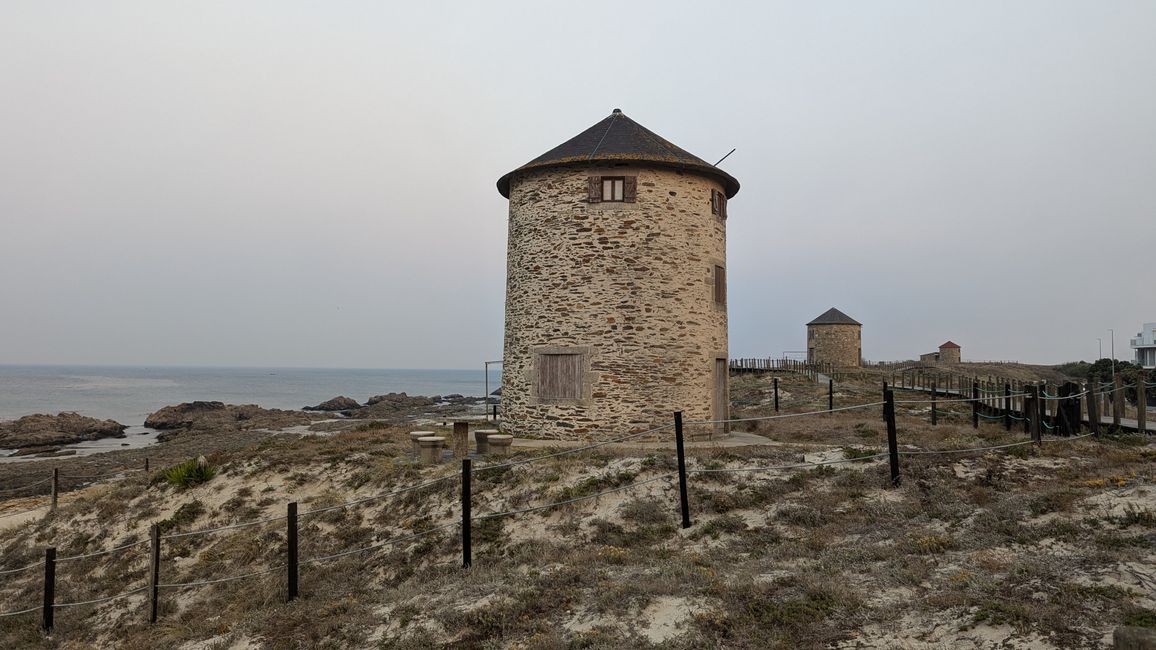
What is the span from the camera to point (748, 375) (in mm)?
48219

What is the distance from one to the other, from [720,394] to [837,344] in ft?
123

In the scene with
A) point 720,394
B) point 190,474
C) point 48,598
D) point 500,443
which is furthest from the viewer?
point 720,394

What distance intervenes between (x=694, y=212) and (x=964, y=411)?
1507 centimetres

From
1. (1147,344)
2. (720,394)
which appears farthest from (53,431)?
(1147,344)

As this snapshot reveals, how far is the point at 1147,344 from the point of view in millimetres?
73875

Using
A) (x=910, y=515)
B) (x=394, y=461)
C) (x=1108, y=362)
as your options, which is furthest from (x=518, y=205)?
(x=1108, y=362)

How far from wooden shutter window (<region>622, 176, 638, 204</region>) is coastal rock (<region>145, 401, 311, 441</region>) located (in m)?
37.9

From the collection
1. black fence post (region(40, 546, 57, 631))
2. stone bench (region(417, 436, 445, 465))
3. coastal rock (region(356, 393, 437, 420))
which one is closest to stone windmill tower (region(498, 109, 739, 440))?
stone bench (region(417, 436, 445, 465))

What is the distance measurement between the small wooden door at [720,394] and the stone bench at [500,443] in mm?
6541

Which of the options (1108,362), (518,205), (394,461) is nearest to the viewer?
(394,461)

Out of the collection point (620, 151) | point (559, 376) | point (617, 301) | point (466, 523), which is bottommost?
point (466, 523)

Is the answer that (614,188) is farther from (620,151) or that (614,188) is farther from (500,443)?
(500,443)

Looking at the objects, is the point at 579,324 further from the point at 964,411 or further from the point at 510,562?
the point at 964,411

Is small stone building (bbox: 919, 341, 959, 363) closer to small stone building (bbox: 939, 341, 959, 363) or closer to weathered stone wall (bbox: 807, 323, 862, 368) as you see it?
small stone building (bbox: 939, 341, 959, 363)
